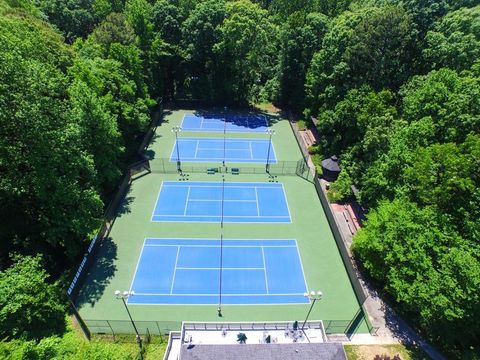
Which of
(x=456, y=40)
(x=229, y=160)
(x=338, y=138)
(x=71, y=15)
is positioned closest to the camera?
(x=456, y=40)

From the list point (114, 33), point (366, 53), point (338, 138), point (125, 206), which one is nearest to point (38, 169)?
point (125, 206)

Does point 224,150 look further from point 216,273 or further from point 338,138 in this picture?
point 216,273

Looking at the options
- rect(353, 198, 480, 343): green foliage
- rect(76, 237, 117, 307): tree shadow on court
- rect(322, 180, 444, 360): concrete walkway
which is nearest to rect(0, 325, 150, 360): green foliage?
rect(76, 237, 117, 307): tree shadow on court

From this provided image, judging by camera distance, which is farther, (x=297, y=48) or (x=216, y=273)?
(x=297, y=48)

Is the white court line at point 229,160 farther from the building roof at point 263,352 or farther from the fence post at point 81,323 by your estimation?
the building roof at point 263,352

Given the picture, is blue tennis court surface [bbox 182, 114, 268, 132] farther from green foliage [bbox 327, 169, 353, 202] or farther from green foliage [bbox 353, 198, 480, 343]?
green foliage [bbox 353, 198, 480, 343]

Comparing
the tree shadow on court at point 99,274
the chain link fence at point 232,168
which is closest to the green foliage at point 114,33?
the chain link fence at point 232,168
